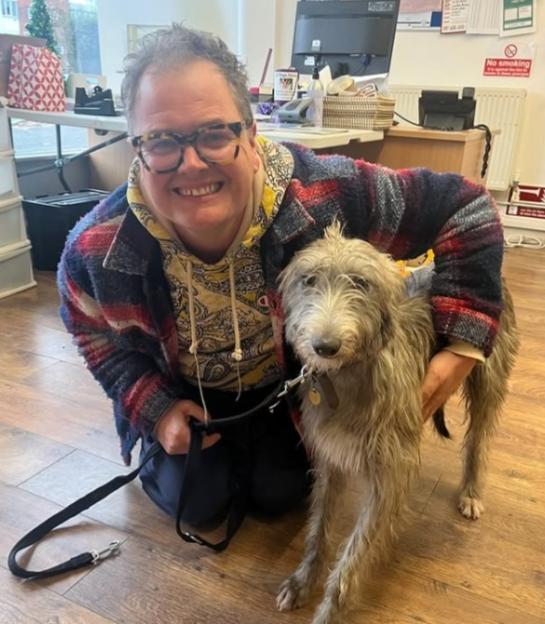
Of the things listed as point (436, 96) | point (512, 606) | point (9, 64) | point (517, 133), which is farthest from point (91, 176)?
point (512, 606)

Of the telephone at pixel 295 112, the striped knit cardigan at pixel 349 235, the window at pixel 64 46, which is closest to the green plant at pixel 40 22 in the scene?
the window at pixel 64 46

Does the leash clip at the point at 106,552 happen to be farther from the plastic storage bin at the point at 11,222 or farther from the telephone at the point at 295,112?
the plastic storage bin at the point at 11,222

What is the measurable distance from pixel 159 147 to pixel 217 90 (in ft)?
0.49

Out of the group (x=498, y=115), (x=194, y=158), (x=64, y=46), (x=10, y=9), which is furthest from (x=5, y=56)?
(x=498, y=115)

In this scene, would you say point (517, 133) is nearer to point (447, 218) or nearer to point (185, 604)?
point (447, 218)

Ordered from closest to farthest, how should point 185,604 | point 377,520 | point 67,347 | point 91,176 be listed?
point 377,520, point 185,604, point 67,347, point 91,176

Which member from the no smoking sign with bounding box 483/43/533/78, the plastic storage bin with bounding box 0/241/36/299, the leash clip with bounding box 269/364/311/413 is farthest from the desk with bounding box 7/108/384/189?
the no smoking sign with bounding box 483/43/533/78

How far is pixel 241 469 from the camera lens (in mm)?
1674

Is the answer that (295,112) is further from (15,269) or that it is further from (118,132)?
(15,269)

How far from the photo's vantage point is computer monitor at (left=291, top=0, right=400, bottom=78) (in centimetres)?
298

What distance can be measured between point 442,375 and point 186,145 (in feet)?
2.34

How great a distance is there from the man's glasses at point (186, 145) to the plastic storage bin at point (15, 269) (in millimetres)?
2188

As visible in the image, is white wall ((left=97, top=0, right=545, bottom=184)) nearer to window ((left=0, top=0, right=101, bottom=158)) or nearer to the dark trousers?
window ((left=0, top=0, right=101, bottom=158))

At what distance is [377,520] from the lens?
1269 mm
